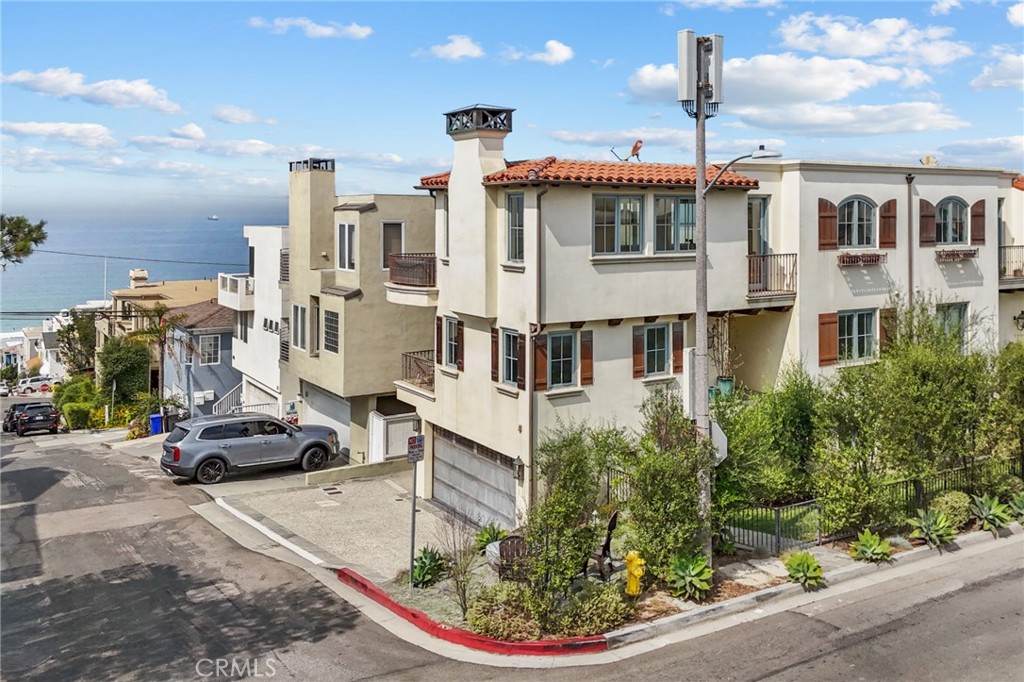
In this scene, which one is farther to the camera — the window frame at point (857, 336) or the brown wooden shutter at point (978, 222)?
the brown wooden shutter at point (978, 222)

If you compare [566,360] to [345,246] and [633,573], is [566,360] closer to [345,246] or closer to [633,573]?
[633,573]

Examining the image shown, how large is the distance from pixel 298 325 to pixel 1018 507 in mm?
19818

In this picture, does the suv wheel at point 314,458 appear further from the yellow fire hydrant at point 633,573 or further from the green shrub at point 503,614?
the yellow fire hydrant at point 633,573

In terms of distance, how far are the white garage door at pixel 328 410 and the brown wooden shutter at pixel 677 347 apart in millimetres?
11215

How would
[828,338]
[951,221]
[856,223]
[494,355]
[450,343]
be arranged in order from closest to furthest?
[494,355] → [450,343] → [828,338] → [856,223] → [951,221]

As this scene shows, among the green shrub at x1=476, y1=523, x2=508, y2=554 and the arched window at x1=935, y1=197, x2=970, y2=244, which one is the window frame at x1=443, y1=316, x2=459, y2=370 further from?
the arched window at x1=935, y1=197, x2=970, y2=244

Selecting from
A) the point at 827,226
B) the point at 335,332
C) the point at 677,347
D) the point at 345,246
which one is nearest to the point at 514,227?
the point at 677,347

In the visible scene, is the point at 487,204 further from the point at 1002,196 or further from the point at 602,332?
the point at 1002,196

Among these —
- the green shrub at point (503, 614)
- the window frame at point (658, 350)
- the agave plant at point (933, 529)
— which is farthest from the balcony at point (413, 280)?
the agave plant at point (933, 529)

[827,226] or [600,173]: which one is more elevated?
[600,173]

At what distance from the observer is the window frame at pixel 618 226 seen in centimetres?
1819

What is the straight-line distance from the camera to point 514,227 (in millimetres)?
18312

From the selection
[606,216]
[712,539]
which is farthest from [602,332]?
[712,539]

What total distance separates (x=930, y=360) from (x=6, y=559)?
17.8 metres
